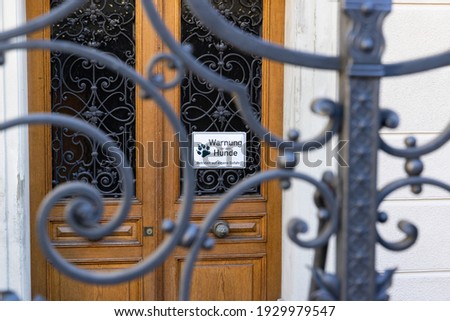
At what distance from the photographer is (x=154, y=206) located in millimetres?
Result: 3133

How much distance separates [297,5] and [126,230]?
155cm

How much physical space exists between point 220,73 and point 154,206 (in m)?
0.83

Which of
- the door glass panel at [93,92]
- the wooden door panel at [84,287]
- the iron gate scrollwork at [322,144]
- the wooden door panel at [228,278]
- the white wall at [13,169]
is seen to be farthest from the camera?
the wooden door panel at [228,278]

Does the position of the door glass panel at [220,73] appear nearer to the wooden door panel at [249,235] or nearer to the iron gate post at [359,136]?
the wooden door panel at [249,235]

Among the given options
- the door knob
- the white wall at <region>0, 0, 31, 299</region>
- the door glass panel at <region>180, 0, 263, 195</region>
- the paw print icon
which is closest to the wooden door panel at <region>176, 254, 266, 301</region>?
A: the door knob

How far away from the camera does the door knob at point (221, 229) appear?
318 centimetres

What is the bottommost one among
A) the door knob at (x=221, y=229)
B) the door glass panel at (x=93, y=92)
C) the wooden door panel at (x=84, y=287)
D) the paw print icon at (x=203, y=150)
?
the wooden door panel at (x=84, y=287)

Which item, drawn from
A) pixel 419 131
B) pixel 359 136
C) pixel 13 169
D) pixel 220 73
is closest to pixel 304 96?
pixel 220 73

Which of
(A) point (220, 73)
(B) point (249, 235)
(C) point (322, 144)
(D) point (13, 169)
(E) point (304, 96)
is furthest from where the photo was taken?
(B) point (249, 235)

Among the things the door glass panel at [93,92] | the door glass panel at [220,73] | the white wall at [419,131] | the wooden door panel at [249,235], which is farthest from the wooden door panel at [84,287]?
the white wall at [419,131]

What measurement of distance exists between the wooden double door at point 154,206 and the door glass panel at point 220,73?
2cm

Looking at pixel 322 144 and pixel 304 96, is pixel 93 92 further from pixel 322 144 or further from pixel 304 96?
pixel 322 144

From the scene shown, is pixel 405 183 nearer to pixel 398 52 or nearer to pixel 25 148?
pixel 398 52

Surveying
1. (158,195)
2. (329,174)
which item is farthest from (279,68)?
(329,174)
